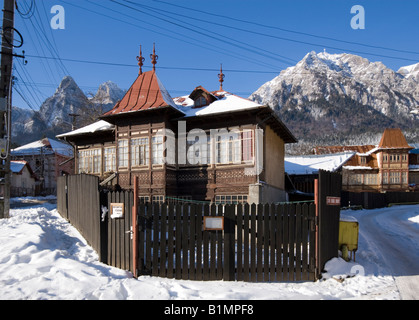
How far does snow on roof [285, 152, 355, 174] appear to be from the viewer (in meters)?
29.4

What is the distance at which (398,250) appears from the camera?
33.6ft

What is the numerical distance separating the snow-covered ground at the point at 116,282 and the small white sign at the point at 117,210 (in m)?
1.22

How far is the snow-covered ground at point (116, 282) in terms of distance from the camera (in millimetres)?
5613

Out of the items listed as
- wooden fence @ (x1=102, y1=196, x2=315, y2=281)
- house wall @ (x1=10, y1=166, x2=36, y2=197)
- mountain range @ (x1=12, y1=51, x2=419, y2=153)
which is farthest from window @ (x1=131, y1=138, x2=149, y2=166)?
mountain range @ (x1=12, y1=51, x2=419, y2=153)

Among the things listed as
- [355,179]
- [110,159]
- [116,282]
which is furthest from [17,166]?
[355,179]

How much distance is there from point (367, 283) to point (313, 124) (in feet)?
584

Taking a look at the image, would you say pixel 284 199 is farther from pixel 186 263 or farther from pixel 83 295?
pixel 83 295

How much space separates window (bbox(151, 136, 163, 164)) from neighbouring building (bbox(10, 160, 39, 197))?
33549 mm

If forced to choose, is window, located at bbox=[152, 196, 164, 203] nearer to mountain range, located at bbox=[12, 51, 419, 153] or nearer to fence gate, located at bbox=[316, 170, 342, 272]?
fence gate, located at bbox=[316, 170, 342, 272]

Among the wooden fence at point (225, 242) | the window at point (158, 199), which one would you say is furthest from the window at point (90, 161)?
the wooden fence at point (225, 242)

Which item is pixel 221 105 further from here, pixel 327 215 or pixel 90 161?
pixel 90 161

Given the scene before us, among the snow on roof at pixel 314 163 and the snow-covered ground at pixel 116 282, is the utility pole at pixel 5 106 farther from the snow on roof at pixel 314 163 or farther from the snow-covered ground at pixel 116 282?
the snow on roof at pixel 314 163

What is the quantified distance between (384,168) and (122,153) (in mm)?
48936

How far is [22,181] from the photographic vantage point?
4388 cm
